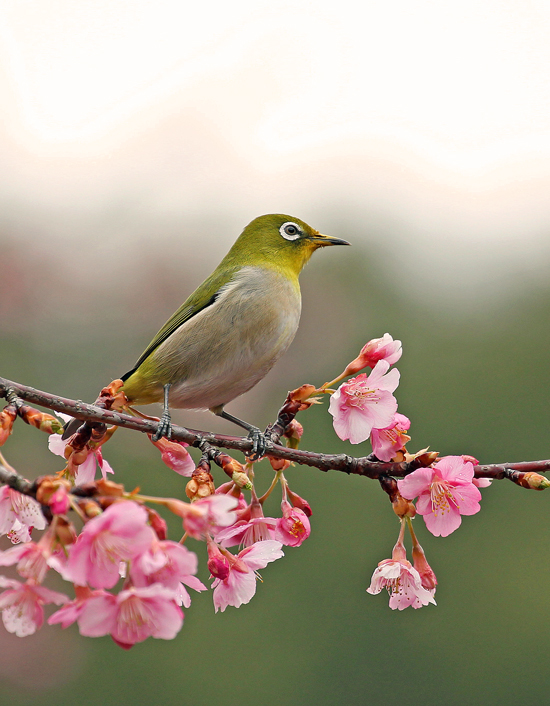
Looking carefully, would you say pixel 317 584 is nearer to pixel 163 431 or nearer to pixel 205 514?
pixel 163 431

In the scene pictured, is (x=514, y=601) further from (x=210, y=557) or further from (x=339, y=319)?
(x=210, y=557)

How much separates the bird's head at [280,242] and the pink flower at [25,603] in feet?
9.31

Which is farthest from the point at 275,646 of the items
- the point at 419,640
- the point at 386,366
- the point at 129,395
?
the point at 386,366

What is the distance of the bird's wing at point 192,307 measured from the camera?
4.09 meters

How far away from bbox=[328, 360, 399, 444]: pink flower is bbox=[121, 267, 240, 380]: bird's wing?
5.18 feet

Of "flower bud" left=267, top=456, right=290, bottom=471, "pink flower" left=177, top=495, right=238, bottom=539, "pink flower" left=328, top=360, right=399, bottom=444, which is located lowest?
"flower bud" left=267, top=456, right=290, bottom=471

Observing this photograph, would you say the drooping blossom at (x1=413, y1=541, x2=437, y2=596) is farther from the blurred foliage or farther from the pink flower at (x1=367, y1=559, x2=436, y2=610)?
the blurred foliage

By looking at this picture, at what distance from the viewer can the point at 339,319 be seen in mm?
23094

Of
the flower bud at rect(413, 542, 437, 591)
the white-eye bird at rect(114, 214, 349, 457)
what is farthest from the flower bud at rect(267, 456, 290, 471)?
the white-eye bird at rect(114, 214, 349, 457)

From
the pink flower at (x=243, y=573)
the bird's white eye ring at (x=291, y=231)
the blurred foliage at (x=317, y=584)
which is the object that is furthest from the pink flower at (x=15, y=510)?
the blurred foliage at (x=317, y=584)

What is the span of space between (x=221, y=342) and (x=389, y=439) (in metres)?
1.34

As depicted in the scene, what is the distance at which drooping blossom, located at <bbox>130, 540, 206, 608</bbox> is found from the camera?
1.69 meters

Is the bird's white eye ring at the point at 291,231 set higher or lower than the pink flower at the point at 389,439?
higher

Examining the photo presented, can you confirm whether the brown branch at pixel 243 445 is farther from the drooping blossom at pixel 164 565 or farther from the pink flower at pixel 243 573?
the drooping blossom at pixel 164 565
